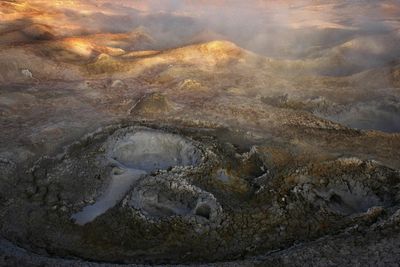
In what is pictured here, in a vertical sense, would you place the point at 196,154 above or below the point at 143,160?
above

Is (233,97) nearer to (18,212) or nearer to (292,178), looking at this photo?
(292,178)

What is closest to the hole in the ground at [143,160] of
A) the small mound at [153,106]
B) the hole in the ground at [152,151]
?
the hole in the ground at [152,151]

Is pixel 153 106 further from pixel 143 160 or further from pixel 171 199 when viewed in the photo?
pixel 171 199

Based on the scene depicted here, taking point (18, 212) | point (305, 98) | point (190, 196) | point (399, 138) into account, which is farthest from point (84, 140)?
point (399, 138)

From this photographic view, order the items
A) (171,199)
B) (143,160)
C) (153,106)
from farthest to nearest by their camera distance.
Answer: (153,106), (143,160), (171,199)

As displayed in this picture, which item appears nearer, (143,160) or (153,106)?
(143,160)

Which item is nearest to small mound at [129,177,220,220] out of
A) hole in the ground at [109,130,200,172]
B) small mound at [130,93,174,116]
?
hole in the ground at [109,130,200,172]

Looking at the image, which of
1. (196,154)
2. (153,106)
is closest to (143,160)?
(196,154)

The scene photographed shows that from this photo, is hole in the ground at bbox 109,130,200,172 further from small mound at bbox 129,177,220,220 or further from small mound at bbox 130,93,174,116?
small mound at bbox 130,93,174,116

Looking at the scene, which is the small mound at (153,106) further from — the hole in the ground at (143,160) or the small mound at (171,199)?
the small mound at (171,199)
